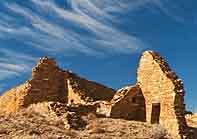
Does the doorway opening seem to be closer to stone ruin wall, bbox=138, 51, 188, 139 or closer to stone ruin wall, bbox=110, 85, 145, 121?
stone ruin wall, bbox=138, 51, 188, 139

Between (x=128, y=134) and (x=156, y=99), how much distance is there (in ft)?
13.2

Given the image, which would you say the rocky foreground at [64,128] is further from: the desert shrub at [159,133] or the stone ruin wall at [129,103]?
the stone ruin wall at [129,103]

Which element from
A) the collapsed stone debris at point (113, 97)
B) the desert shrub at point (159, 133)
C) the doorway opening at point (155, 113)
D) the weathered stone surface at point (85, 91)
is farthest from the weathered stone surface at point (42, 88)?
the desert shrub at point (159, 133)

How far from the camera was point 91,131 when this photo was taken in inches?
953

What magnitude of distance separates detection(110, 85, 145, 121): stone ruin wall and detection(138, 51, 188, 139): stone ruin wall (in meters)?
0.37

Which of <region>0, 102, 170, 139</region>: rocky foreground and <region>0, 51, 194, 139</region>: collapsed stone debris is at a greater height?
<region>0, 51, 194, 139</region>: collapsed stone debris

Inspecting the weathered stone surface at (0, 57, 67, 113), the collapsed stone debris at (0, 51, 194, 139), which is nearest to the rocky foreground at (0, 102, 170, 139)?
the collapsed stone debris at (0, 51, 194, 139)

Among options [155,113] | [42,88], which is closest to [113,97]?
[155,113]

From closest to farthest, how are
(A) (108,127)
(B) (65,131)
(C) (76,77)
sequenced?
(B) (65,131), (A) (108,127), (C) (76,77)

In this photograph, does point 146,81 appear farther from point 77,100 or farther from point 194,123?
point 194,123

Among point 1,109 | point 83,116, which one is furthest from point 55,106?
point 1,109

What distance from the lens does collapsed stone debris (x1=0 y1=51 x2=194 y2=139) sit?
26609 millimetres

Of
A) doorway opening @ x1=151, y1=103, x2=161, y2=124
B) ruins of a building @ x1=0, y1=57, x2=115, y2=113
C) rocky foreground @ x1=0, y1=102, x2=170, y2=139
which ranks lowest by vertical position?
rocky foreground @ x1=0, y1=102, x2=170, y2=139

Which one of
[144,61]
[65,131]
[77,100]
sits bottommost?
[65,131]
